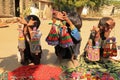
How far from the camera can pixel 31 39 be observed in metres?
4.98

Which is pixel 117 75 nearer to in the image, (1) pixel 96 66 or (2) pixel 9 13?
(1) pixel 96 66

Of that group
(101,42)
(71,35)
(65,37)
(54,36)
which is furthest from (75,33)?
(101,42)

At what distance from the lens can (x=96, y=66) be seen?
5.35m

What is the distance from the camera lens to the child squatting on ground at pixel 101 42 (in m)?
5.33

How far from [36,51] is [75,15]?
114 centimetres

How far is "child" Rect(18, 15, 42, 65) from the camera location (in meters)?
4.98

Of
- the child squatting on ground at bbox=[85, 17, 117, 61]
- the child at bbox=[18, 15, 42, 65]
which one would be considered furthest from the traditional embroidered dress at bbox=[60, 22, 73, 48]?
the child squatting on ground at bbox=[85, 17, 117, 61]

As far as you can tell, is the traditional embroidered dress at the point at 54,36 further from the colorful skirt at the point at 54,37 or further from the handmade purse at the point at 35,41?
the handmade purse at the point at 35,41

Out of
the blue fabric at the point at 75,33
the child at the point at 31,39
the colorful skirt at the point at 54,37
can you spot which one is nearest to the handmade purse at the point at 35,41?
the child at the point at 31,39

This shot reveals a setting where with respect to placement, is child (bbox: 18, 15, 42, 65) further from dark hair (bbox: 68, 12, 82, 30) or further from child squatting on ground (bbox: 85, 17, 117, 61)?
child squatting on ground (bbox: 85, 17, 117, 61)

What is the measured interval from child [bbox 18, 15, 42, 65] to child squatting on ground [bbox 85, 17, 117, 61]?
1.14 metres

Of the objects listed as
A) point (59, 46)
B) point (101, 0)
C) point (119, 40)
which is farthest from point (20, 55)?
→ point (101, 0)

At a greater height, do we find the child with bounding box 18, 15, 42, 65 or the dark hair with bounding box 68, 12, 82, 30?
the dark hair with bounding box 68, 12, 82, 30

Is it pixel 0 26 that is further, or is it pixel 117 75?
pixel 0 26
